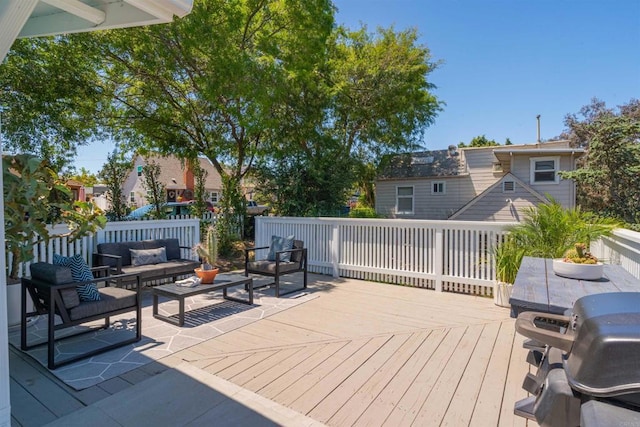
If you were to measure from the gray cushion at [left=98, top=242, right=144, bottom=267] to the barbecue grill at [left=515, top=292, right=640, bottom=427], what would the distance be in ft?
17.8

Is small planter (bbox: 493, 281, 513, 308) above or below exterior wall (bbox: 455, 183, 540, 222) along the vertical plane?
below

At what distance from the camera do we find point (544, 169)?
1146 cm

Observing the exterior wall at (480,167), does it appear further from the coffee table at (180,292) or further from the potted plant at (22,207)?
the potted plant at (22,207)

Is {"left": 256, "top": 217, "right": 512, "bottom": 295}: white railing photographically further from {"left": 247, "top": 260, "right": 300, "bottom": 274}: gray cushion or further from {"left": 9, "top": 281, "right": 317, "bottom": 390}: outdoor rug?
{"left": 9, "top": 281, "right": 317, "bottom": 390}: outdoor rug

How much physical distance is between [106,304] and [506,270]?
4.97 m

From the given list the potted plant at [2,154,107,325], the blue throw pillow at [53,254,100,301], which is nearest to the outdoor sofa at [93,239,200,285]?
the potted plant at [2,154,107,325]

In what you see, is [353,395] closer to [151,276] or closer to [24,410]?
[24,410]

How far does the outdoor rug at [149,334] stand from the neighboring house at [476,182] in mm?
8379

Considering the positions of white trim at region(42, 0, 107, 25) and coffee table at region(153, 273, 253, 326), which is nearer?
white trim at region(42, 0, 107, 25)

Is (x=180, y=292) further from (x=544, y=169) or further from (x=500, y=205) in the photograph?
(x=544, y=169)

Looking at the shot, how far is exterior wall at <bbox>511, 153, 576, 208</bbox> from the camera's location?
11.3 meters

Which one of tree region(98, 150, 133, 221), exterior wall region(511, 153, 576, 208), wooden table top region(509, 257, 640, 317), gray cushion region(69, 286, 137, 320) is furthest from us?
exterior wall region(511, 153, 576, 208)

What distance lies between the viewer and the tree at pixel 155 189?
26.9ft

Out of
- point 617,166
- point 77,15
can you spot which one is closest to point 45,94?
point 77,15
